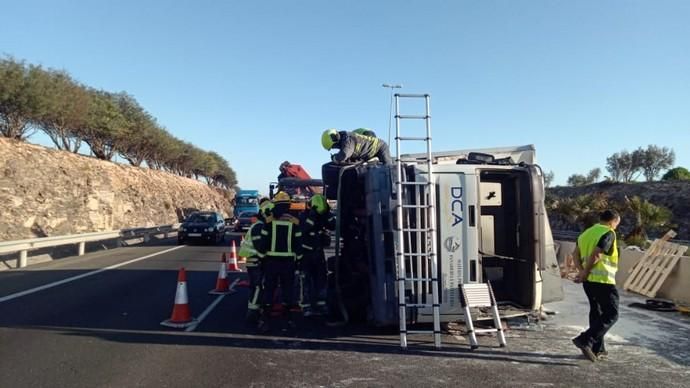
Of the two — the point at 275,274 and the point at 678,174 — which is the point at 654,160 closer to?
the point at 678,174

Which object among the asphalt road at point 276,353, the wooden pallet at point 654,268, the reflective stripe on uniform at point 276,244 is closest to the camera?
the asphalt road at point 276,353

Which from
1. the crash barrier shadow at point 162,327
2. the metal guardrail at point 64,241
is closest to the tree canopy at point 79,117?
the metal guardrail at point 64,241

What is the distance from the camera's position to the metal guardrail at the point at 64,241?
14117 millimetres

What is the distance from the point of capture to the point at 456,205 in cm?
669

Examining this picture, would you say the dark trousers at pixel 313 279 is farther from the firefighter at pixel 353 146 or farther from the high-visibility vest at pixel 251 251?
the firefighter at pixel 353 146

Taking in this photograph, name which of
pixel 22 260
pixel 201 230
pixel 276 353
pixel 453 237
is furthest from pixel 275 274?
pixel 201 230

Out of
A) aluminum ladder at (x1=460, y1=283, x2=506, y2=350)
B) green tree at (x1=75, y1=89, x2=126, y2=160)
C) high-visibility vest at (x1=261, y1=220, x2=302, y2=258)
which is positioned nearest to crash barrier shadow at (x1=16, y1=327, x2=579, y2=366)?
aluminum ladder at (x1=460, y1=283, x2=506, y2=350)

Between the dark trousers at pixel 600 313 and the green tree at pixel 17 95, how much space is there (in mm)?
30872

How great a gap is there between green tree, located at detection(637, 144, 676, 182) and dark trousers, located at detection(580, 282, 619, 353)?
60.3m

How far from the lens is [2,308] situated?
828 cm

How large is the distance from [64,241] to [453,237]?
14687 mm

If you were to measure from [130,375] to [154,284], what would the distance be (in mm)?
6198

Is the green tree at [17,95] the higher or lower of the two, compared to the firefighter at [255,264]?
higher

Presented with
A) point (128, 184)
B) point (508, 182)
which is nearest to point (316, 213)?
point (508, 182)
